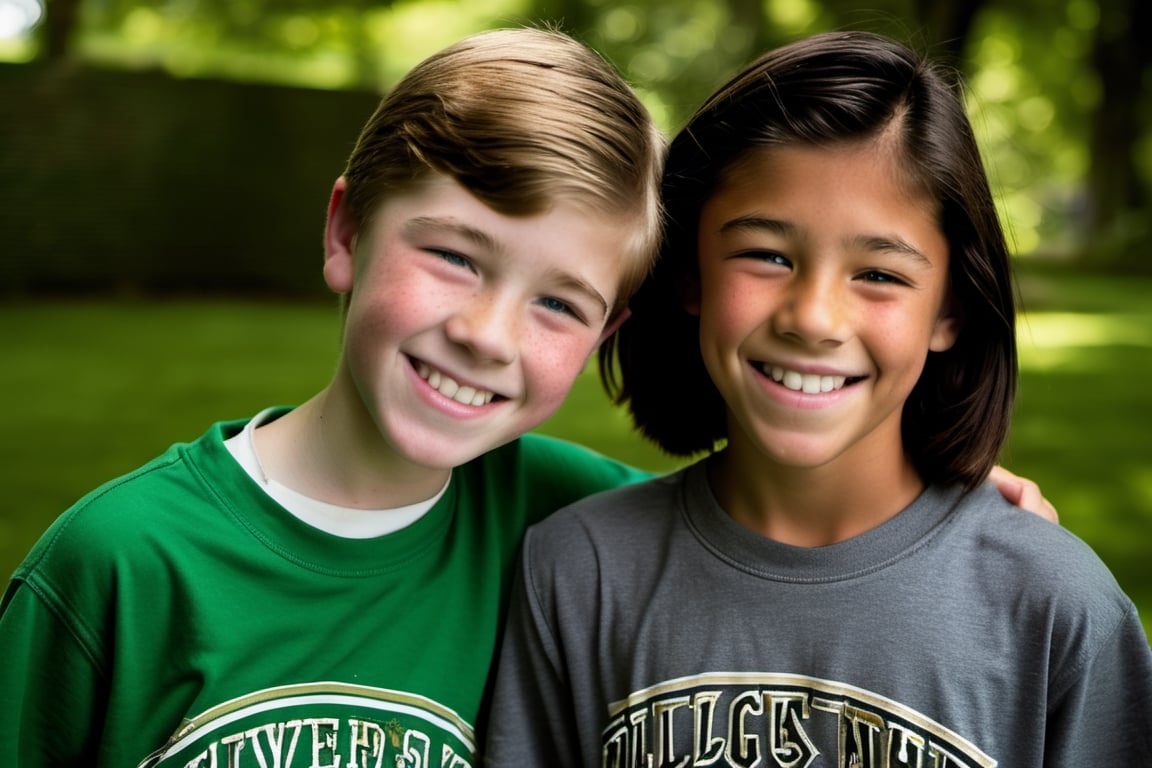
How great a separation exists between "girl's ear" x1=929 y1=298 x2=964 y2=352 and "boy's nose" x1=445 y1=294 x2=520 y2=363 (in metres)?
0.72

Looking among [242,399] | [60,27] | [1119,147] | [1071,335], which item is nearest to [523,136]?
[242,399]

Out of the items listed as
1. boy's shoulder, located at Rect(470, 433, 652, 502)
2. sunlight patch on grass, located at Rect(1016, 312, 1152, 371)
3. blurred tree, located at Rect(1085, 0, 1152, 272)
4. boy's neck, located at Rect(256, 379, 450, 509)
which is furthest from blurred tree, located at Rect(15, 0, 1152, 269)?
boy's neck, located at Rect(256, 379, 450, 509)

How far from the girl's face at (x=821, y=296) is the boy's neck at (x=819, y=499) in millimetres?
82

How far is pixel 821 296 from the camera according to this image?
179 centimetres

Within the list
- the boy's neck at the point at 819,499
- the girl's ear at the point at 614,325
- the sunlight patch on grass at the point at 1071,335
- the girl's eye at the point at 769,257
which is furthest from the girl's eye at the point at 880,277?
the sunlight patch on grass at the point at 1071,335

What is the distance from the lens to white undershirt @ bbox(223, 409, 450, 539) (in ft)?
6.35

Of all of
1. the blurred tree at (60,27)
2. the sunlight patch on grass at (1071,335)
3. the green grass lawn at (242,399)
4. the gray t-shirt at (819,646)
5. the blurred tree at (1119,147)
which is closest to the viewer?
the gray t-shirt at (819,646)

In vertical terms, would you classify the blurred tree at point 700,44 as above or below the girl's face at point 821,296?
above

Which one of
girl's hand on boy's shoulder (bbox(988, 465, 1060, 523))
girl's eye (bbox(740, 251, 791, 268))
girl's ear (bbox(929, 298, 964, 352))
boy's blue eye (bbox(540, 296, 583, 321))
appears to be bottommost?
girl's hand on boy's shoulder (bbox(988, 465, 1060, 523))

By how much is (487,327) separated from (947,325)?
790 millimetres

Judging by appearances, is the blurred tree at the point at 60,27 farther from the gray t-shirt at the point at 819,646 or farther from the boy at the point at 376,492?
the gray t-shirt at the point at 819,646

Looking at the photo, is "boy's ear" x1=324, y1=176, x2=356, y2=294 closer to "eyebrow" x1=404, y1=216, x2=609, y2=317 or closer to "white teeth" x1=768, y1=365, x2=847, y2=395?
"eyebrow" x1=404, y1=216, x2=609, y2=317

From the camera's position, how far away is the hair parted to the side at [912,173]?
187 cm

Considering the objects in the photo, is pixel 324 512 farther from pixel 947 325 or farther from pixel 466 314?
pixel 947 325
